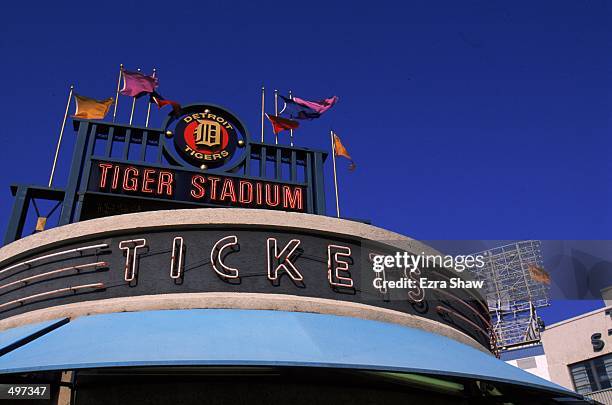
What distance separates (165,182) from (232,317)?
871 centimetres

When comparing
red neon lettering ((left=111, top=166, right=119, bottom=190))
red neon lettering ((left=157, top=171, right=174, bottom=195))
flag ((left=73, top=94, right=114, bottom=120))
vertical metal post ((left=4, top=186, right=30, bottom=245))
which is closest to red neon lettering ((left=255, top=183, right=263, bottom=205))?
red neon lettering ((left=157, top=171, right=174, bottom=195))

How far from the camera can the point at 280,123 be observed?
23156mm

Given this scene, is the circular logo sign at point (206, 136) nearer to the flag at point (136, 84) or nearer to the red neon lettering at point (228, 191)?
the red neon lettering at point (228, 191)

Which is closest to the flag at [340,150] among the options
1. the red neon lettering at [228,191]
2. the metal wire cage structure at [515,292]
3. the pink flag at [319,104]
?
the pink flag at [319,104]

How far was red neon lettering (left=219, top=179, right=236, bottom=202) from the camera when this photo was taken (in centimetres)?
1905

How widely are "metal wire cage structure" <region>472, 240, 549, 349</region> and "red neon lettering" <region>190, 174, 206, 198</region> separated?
41.5 m

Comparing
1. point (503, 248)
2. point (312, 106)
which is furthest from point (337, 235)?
point (503, 248)

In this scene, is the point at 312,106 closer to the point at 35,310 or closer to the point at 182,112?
the point at 182,112

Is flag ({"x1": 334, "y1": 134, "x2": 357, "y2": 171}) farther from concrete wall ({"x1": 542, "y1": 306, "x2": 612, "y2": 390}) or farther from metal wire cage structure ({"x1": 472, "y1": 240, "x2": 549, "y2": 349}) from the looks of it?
metal wire cage structure ({"x1": 472, "y1": 240, "x2": 549, "y2": 349})

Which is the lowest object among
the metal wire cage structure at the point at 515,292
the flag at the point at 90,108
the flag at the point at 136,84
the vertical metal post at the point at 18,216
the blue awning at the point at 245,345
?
the blue awning at the point at 245,345

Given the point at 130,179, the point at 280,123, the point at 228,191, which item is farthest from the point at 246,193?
the point at 280,123

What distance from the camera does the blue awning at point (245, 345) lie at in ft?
28.2

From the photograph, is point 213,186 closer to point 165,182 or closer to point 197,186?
point 197,186

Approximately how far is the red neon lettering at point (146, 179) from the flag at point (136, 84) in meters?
4.50
